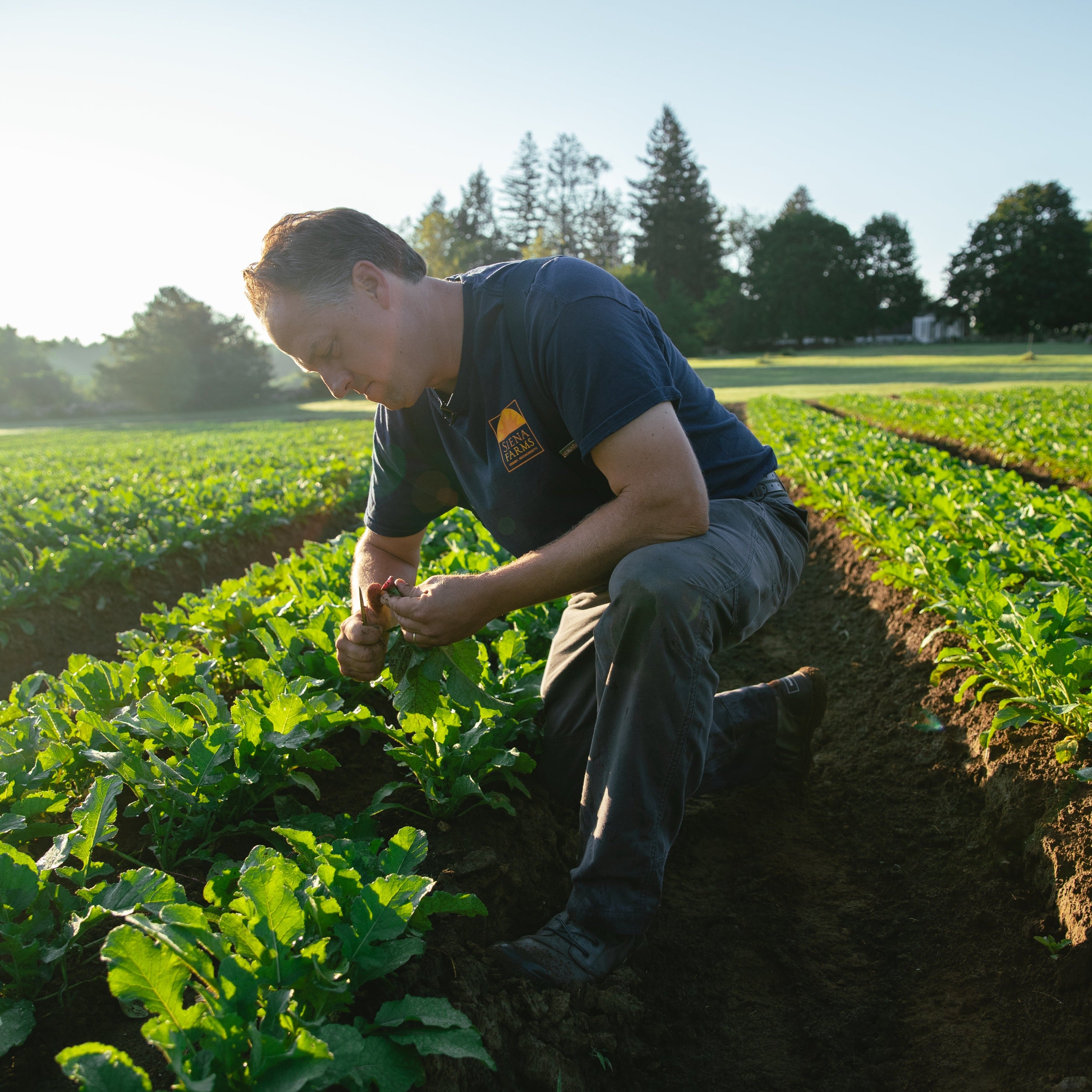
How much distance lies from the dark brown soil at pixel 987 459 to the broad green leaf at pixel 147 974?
23.4 feet

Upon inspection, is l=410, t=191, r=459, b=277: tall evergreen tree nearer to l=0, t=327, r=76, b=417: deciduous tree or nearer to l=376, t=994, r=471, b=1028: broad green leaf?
l=0, t=327, r=76, b=417: deciduous tree

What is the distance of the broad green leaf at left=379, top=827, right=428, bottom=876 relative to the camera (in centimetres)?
166

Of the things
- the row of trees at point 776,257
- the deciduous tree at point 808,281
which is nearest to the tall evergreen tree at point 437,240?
the row of trees at point 776,257

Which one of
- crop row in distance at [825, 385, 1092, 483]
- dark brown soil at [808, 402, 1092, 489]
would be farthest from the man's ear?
crop row in distance at [825, 385, 1092, 483]

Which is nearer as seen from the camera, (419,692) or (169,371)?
(419,692)

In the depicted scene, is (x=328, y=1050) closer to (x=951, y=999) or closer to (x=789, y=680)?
(x=951, y=999)

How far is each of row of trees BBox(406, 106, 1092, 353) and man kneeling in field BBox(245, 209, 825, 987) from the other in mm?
56435

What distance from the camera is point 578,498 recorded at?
97.2 inches

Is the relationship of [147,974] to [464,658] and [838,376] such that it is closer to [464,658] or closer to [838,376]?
[464,658]

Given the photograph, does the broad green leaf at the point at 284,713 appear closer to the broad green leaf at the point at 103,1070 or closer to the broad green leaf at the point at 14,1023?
the broad green leaf at the point at 14,1023

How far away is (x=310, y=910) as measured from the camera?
1562mm

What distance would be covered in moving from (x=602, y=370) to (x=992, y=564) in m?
2.83

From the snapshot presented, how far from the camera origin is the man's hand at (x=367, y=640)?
2.28 m

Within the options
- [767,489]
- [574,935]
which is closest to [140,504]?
[767,489]
